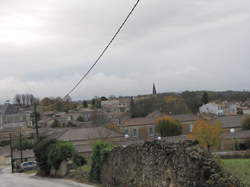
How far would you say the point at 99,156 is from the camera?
90.1 ft

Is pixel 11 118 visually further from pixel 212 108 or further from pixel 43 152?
pixel 43 152

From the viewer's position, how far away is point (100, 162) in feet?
90.0

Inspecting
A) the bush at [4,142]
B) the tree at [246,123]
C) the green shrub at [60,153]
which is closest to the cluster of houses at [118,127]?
the tree at [246,123]

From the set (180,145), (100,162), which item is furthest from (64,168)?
(180,145)

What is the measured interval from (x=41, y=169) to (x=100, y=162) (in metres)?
15.2

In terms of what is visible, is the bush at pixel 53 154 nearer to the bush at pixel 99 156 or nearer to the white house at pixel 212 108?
the bush at pixel 99 156

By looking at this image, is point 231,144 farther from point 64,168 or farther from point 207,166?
point 207,166

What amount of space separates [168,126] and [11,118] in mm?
78065

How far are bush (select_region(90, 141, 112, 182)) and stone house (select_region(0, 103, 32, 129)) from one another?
124240 millimetres

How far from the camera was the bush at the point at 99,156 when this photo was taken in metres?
26.9

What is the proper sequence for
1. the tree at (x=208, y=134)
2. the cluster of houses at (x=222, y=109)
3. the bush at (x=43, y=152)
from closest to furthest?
the bush at (x=43, y=152) < the tree at (x=208, y=134) < the cluster of houses at (x=222, y=109)

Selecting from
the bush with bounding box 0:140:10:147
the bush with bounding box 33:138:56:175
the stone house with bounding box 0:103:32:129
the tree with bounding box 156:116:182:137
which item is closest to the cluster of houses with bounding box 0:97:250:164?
the stone house with bounding box 0:103:32:129

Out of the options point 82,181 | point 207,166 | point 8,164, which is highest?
point 207,166

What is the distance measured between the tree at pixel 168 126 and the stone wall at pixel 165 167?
61.0 metres
